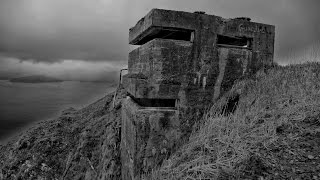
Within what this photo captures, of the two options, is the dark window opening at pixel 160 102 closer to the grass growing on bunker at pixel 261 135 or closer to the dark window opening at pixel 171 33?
the grass growing on bunker at pixel 261 135

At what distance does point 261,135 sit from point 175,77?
1253mm

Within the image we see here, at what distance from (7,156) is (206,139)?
5.29 m

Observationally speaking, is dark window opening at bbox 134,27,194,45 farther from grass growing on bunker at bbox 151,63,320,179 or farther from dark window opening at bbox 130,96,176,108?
grass growing on bunker at bbox 151,63,320,179

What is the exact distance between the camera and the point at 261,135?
275cm

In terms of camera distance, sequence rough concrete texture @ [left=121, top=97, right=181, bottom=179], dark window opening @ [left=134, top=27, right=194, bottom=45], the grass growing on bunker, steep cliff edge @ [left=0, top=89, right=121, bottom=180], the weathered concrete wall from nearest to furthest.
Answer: the grass growing on bunker → rough concrete texture @ [left=121, top=97, right=181, bottom=179] → the weathered concrete wall → dark window opening @ [left=134, top=27, right=194, bottom=45] → steep cliff edge @ [left=0, top=89, right=121, bottom=180]

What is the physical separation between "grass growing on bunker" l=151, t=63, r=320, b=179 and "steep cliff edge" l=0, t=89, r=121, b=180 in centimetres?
185

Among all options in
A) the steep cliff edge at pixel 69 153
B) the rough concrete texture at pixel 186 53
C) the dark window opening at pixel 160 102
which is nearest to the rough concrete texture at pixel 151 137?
the dark window opening at pixel 160 102

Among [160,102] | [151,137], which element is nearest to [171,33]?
[160,102]

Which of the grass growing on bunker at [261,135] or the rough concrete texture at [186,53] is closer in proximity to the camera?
the grass growing on bunker at [261,135]

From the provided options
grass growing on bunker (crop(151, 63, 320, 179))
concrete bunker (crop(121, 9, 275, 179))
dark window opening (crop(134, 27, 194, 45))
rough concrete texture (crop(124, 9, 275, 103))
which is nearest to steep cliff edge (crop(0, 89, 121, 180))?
concrete bunker (crop(121, 9, 275, 179))

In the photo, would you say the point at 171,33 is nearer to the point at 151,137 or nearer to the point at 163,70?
the point at 163,70

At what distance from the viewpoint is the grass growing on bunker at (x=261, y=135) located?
2.27 metres

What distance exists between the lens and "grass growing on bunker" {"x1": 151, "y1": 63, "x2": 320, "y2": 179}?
2.27 meters

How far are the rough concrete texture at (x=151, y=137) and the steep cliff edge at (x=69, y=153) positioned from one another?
4.09ft
